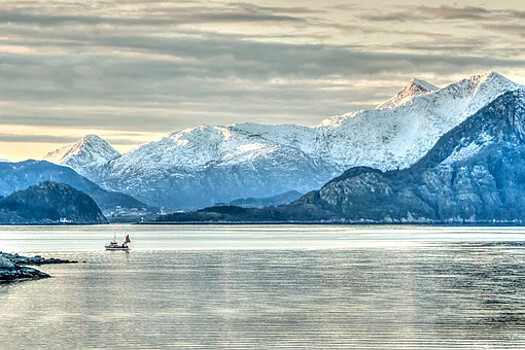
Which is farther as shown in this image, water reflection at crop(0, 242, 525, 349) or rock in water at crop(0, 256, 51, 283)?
rock in water at crop(0, 256, 51, 283)

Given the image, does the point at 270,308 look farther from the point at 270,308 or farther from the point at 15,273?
the point at 15,273

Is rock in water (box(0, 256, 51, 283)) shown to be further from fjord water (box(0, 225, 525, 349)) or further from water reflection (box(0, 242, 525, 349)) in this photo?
fjord water (box(0, 225, 525, 349))

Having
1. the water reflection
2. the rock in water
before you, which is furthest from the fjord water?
the rock in water

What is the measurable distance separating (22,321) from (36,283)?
42.2 m

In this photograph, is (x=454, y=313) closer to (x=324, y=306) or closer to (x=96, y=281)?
(x=324, y=306)

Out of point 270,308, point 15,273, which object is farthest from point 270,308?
point 15,273

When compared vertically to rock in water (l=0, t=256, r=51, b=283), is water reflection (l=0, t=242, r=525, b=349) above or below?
below

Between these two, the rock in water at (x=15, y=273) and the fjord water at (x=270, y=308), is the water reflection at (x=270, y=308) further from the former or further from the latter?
the rock in water at (x=15, y=273)

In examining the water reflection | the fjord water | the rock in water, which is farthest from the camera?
the rock in water

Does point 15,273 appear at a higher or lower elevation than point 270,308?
higher

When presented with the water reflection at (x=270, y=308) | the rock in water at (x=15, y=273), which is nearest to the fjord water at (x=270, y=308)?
the water reflection at (x=270, y=308)

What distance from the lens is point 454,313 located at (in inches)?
4065

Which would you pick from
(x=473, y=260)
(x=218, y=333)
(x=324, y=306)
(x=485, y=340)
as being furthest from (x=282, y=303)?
(x=473, y=260)

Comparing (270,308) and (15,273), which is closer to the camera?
(270,308)
